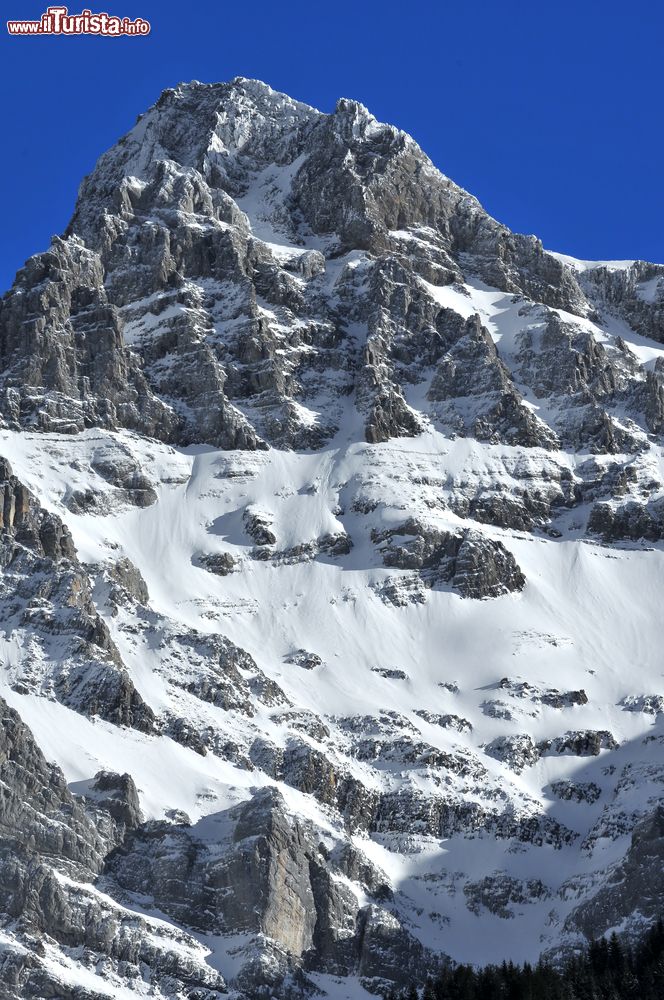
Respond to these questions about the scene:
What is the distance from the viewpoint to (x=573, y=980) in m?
172

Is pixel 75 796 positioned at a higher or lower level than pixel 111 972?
higher

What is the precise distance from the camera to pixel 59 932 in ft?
582

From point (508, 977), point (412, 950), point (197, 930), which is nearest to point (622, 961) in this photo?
point (508, 977)

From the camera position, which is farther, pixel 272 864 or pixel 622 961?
pixel 272 864

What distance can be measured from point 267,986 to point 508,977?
2259cm

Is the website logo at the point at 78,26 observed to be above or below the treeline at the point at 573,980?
above

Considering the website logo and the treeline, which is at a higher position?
the website logo

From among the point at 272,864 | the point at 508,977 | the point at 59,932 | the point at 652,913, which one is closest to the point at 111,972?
the point at 59,932

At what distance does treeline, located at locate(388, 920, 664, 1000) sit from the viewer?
167 metres

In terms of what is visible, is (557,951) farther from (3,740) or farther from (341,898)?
(3,740)

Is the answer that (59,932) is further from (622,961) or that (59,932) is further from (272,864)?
(622,961)

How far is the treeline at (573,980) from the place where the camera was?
167 meters

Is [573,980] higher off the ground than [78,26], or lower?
lower

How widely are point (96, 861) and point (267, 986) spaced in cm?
2008
